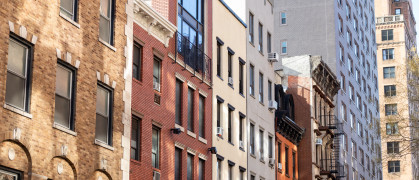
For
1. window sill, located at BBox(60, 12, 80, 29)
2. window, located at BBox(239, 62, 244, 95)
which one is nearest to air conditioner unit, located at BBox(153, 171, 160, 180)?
window sill, located at BBox(60, 12, 80, 29)

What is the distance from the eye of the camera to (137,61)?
34.9 metres

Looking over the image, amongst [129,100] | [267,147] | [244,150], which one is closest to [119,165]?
[129,100]

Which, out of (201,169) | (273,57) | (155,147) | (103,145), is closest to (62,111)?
(103,145)

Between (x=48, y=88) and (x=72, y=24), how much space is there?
118 inches

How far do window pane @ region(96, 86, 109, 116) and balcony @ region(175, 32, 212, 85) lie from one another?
9493mm

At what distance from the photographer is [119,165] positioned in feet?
97.8

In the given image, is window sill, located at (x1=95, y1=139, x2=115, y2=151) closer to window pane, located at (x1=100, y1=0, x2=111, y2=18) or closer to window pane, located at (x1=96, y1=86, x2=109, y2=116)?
window pane, located at (x1=96, y1=86, x2=109, y2=116)

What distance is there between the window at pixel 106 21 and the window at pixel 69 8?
197cm

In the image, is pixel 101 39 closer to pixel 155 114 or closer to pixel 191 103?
pixel 155 114

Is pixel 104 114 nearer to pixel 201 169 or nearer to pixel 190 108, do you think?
pixel 190 108

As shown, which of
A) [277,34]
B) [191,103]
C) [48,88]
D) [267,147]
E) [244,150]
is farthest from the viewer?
[277,34]

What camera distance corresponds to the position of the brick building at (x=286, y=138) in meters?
56.1

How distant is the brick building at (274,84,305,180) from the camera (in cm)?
5609

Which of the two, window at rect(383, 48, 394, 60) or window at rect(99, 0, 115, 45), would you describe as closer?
window at rect(99, 0, 115, 45)
